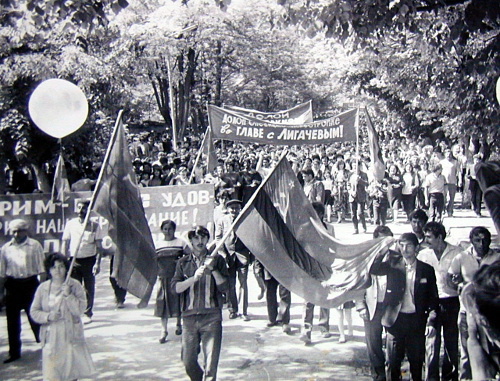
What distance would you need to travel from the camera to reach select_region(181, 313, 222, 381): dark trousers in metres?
5.75

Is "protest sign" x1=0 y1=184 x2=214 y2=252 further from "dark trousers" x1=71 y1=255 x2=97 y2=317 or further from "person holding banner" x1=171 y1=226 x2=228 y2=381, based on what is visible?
"person holding banner" x1=171 y1=226 x2=228 y2=381

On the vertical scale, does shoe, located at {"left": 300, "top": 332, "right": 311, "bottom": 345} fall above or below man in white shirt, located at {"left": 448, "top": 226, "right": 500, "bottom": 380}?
below

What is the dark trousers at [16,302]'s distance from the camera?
23.9 ft

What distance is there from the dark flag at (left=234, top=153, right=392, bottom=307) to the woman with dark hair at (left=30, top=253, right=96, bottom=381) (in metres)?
1.68

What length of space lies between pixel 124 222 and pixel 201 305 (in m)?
1.09

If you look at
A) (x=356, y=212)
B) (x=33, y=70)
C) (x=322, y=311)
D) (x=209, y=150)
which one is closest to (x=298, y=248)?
(x=322, y=311)

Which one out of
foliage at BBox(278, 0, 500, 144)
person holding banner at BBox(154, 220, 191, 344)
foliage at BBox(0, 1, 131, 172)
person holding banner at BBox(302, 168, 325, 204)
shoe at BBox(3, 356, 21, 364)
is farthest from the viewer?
person holding banner at BBox(302, 168, 325, 204)

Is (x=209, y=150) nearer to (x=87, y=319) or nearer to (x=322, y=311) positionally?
(x=87, y=319)

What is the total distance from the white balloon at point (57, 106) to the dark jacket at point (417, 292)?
16.6ft

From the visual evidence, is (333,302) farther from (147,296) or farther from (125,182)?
(125,182)

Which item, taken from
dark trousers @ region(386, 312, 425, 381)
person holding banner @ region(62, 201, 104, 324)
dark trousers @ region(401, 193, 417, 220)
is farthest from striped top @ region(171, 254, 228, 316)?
dark trousers @ region(401, 193, 417, 220)

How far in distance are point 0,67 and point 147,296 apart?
7.49 m

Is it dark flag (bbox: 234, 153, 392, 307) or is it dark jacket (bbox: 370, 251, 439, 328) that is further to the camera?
dark flag (bbox: 234, 153, 392, 307)

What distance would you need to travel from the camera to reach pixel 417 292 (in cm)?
579
